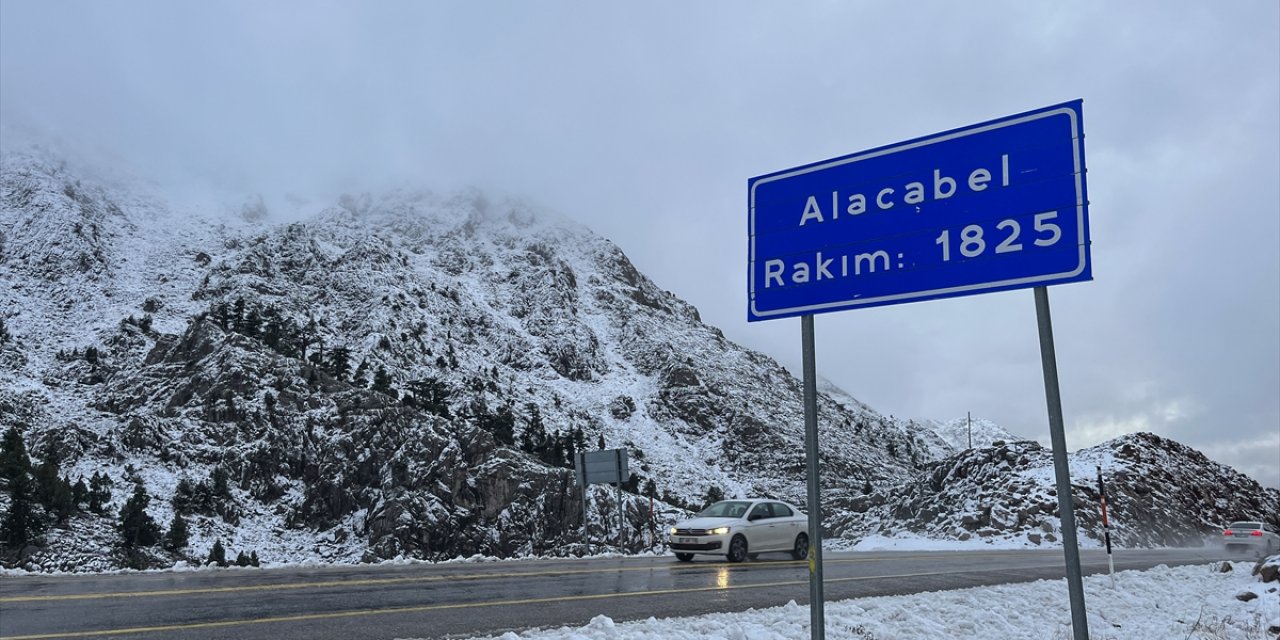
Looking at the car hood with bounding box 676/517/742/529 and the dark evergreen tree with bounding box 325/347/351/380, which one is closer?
the car hood with bounding box 676/517/742/529

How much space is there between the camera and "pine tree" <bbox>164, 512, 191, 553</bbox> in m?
58.9

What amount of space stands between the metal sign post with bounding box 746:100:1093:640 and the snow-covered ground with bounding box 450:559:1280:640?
3.39 m

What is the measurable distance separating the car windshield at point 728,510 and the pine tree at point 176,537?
51486mm

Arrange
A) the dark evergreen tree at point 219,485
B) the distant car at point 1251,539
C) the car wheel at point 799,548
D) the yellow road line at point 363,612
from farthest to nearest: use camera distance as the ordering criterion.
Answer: the dark evergreen tree at point 219,485
the distant car at point 1251,539
the car wheel at point 799,548
the yellow road line at point 363,612

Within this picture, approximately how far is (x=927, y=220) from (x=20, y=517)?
60.5 m

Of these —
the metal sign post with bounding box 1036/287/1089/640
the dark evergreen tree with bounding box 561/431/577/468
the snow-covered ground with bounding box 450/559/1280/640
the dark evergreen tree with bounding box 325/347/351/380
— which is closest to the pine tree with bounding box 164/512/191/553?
the dark evergreen tree with bounding box 325/347/351/380

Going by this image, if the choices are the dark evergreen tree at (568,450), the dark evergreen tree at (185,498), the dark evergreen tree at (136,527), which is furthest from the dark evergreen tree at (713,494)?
the dark evergreen tree at (136,527)

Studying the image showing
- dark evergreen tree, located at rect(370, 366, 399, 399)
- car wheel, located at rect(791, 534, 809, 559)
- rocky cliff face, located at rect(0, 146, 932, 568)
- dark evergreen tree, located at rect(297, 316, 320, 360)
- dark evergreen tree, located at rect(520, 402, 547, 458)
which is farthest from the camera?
dark evergreen tree, located at rect(297, 316, 320, 360)

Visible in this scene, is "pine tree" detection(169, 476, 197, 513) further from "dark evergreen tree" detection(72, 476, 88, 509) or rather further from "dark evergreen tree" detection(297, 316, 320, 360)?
"dark evergreen tree" detection(297, 316, 320, 360)

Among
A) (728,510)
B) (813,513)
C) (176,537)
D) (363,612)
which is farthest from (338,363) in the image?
(813,513)

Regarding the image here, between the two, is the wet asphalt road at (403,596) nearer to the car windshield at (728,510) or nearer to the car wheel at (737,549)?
the car wheel at (737,549)

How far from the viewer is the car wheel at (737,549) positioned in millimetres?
19281

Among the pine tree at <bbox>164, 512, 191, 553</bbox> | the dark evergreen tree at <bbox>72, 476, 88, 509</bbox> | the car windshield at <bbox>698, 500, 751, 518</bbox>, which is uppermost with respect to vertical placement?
the dark evergreen tree at <bbox>72, 476, 88, 509</bbox>

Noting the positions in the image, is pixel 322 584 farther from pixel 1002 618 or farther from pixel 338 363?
pixel 338 363
